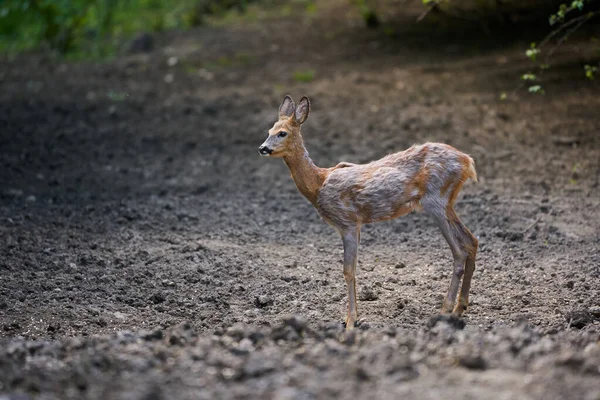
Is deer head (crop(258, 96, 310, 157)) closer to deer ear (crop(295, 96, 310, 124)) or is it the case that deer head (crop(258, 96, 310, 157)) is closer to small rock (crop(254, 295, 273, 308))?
deer ear (crop(295, 96, 310, 124))

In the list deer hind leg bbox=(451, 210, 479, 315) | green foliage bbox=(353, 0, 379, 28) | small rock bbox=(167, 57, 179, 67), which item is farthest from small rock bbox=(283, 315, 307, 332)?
green foliage bbox=(353, 0, 379, 28)

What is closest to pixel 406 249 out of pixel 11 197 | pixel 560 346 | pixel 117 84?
pixel 560 346

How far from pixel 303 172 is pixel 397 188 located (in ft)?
2.48

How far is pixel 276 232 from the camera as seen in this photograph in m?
8.99

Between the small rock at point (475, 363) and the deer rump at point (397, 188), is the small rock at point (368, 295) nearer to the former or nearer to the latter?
the deer rump at point (397, 188)

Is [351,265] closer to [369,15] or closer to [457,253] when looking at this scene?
[457,253]

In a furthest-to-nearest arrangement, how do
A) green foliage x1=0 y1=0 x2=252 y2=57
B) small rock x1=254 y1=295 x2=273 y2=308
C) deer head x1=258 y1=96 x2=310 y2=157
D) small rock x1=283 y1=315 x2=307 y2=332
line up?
green foliage x1=0 y1=0 x2=252 y2=57 → small rock x1=254 y1=295 x2=273 y2=308 → deer head x1=258 y1=96 x2=310 y2=157 → small rock x1=283 y1=315 x2=307 y2=332

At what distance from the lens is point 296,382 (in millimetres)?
4656

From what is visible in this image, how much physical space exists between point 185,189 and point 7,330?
399 centimetres

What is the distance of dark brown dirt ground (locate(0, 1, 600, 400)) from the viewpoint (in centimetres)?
493

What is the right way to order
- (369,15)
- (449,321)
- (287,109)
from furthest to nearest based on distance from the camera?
(369,15), (287,109), (449,321)

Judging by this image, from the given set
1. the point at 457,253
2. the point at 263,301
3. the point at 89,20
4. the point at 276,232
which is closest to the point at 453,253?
the point at 457,253


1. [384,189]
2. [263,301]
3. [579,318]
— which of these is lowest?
[579,318]

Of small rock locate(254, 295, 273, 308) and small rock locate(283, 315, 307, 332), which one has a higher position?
small rock locate(283, 315, 307, 332)
